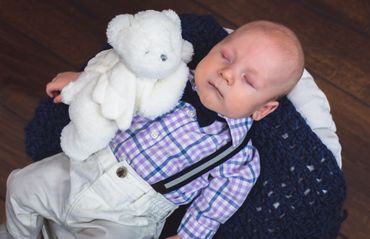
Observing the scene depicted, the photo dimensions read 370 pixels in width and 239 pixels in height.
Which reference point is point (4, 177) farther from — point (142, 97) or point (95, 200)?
point (142, 97)

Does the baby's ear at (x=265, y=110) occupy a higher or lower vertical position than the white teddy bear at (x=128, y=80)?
lower

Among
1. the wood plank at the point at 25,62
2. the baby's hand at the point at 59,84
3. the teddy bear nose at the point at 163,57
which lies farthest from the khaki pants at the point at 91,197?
the wood plank at the point at 25,62

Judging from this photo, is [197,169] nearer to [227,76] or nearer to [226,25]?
[227,76]

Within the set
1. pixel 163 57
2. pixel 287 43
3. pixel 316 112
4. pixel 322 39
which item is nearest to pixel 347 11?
pixel 322 39

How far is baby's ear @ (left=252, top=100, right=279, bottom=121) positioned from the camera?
98 cm

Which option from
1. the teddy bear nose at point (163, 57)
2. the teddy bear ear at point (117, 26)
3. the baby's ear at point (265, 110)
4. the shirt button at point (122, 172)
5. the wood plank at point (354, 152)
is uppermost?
the teddy bear ear at point (117, 26)

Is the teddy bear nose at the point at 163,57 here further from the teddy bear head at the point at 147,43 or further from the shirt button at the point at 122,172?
the shirt button at the point at 122,172

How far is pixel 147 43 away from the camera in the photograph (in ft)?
2.78

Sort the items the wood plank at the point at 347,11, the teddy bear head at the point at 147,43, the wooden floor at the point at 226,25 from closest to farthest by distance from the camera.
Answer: the teddy bear head at the point at 147,43, the wooden floor at the point at 226,25, the wood plank at the point at 347,11

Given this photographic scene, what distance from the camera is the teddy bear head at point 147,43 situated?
2.80 ft

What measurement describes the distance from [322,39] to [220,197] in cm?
60

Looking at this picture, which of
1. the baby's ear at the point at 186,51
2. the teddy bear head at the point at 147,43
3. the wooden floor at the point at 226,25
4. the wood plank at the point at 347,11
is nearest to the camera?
the teddy bear head at the point at 147,43

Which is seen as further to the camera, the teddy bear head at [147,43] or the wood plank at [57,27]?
the wood plank at [57,27]

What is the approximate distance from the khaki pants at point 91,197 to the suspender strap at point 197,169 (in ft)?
0.07
